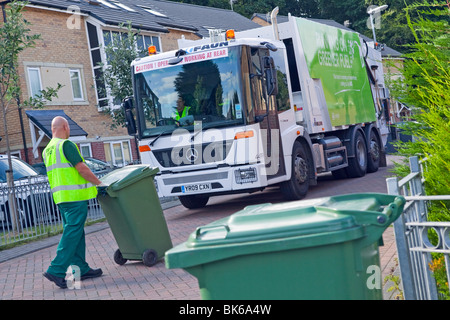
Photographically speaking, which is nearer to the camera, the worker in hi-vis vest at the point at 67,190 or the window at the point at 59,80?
the worker in hi-vis vest at the point at 67,190

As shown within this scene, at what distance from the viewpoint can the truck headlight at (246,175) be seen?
33.8ft

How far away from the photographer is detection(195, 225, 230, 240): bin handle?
8.81ft

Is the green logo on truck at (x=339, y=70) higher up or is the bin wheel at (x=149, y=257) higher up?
the green logo on truck at (x=339, y=70)

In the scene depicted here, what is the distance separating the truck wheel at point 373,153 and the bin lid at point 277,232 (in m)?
13.0


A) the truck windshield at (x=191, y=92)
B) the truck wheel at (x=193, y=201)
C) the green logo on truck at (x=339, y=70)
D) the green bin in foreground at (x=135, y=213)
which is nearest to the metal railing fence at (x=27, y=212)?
the truck windshield at (x=191, y=92)

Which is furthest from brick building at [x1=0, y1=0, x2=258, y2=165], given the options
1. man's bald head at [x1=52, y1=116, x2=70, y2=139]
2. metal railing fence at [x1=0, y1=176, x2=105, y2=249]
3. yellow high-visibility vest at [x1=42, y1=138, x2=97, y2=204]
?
yellow high-visibility vest at [x1=42, y1=138, x2=97, y2=204]

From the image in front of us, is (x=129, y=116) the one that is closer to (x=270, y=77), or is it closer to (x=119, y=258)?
(x=270, y=77)

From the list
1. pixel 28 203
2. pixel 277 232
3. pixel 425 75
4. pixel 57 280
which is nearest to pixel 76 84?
pixel 28 203

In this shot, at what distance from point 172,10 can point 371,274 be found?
1462 inches

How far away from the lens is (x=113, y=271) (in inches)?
291

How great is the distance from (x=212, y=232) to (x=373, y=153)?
13.6 metres

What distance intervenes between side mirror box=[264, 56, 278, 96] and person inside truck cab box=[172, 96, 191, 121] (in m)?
1.38

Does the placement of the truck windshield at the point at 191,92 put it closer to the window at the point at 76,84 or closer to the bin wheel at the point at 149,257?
the bin wheel at the point at 149,257

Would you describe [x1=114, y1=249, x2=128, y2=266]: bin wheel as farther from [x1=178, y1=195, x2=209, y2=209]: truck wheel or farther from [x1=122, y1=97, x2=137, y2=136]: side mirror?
[x1=178, y1=195, x2=209, y2=209]: truck wheel
